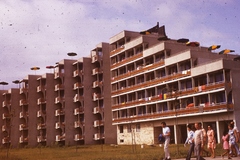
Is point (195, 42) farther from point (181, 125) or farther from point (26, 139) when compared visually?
point (26, 139)

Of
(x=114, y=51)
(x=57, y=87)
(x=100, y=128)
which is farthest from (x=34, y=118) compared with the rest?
(x=114, y=51)

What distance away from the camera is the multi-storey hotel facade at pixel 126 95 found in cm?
4681

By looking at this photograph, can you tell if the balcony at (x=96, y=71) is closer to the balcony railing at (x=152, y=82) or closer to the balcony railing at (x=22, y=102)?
A: the balcony railing at (x=152, y=82)

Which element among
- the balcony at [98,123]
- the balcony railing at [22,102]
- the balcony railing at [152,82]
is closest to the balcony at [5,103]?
the balcony railing at [22,102]

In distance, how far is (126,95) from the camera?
64750mm

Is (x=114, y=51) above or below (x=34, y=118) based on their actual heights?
above

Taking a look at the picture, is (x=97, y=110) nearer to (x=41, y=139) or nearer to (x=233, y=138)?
(x=41, y=139)

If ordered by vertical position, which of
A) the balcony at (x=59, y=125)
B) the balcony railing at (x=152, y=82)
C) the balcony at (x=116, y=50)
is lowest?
the balcony at (x=59, y=125)

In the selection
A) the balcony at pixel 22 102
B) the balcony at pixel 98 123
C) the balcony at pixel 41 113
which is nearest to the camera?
the balcony at pixel 98 123

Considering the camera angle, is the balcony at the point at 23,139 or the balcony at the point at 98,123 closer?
the balcony at the point at 98,123

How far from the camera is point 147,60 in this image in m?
59.8

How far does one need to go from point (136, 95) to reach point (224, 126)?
18565 millimetres

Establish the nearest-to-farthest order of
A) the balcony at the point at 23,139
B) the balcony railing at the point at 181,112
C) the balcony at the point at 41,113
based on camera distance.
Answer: the balcony railing at the point at 181,112 → the balcony at the point at 41,113 → the balcony at the point at 23,139

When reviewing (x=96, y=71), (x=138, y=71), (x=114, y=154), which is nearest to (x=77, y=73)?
(x=96, y=71)
